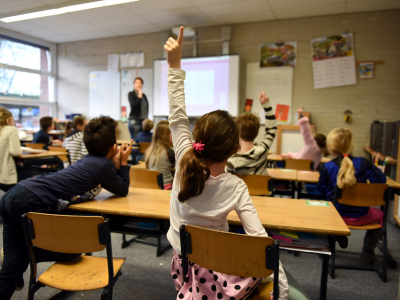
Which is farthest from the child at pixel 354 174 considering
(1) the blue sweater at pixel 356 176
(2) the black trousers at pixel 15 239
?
(2) the black trousers at pixel 15 239

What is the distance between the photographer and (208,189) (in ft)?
3.36

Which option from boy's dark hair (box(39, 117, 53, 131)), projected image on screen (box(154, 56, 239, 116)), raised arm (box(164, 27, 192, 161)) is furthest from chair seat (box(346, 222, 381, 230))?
boy's dark hair (box(39, 117, 53, 131))

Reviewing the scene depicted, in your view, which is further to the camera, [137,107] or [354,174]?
[137,107]

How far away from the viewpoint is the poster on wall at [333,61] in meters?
4.88

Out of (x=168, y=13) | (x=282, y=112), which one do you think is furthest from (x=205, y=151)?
(x=168, y=13)

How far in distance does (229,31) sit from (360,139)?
A: 3.17m

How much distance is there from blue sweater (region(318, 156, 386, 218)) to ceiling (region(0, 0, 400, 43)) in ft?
11.3

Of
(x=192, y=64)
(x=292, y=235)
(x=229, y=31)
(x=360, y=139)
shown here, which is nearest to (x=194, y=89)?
(x=192, y=64)

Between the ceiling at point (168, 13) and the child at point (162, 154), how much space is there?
301cm

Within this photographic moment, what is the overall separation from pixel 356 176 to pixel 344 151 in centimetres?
20

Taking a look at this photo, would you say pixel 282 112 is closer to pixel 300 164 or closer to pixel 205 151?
pixel 300 164

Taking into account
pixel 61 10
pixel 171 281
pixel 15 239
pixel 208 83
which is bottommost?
pixel 171 281

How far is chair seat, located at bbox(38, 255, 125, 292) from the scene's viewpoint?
1.20 m

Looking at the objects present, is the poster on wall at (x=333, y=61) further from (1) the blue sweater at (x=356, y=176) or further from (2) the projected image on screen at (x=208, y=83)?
(1) the blue sweater at (x=356, y=176)
